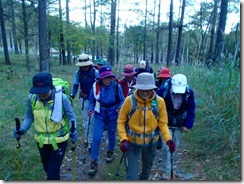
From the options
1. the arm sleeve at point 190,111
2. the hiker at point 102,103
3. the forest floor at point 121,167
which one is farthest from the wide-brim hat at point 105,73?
the forest floor at point 121,167

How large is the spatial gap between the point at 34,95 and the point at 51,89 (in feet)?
0.78

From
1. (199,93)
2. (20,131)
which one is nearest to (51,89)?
(20,131)

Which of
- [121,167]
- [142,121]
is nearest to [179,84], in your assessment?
[142,121]

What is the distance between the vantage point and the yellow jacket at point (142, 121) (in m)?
3.26

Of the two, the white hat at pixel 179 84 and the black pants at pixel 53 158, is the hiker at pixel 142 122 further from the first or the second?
the black pants at pixel 53 158

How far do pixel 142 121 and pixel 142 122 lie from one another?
0.05ft

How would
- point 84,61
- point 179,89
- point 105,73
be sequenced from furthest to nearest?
1. point 84,61
2. point 105,73
3. point 179,89

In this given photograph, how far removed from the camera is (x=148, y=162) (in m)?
3.63

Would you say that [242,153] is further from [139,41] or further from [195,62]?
[139,41]

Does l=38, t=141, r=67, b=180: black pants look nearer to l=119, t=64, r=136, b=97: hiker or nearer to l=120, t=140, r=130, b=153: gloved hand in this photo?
l=120, t=140, r=130, b=153: gloved hand

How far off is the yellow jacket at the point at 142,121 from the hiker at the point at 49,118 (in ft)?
2.23

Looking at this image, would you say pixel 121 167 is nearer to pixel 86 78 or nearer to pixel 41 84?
pixel 86 78

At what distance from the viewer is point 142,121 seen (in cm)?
329

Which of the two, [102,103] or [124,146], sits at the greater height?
[102,103]
